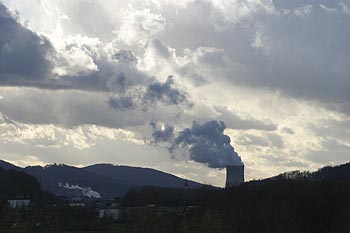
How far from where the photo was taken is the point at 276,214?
261 ft

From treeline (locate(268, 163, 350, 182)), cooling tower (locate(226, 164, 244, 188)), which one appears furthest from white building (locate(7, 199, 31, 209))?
treeline (locate(268, 163, 350, 182))

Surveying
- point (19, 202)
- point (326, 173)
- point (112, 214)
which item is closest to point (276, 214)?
point (112, 214)

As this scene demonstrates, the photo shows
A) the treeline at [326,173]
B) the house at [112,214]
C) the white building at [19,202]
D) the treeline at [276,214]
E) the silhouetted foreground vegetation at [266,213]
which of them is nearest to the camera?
the treeline at [276,214]

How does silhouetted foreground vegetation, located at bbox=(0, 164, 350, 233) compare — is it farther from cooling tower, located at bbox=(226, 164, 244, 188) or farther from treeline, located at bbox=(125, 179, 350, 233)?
cooling tower, located at bbox=(226, 164, 244, 188)

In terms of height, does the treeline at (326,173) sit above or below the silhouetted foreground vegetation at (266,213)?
above

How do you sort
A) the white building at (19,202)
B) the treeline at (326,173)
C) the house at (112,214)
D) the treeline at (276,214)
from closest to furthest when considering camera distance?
the treeline at (276,214) < the house at (112,214) < the treeline at (326,173) < the white building at (19,202)

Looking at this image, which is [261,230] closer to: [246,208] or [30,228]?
[246,208]

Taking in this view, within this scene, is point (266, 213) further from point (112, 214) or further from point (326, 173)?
point (326, 173)

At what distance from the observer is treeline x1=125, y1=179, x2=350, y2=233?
73.2 metres

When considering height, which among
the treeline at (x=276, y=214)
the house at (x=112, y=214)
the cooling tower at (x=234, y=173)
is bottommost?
the treeline at (x=276, y=214)

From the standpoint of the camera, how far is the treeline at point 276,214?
7325 centimetres

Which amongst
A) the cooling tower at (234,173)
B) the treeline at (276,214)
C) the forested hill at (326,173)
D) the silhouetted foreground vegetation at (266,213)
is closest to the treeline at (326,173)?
the forested hill at (326,173)

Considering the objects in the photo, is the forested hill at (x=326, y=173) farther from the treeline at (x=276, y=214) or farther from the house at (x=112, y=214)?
the treeline at (x=276, y=214)

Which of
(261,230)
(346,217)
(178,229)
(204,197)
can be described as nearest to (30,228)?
(204,197)
